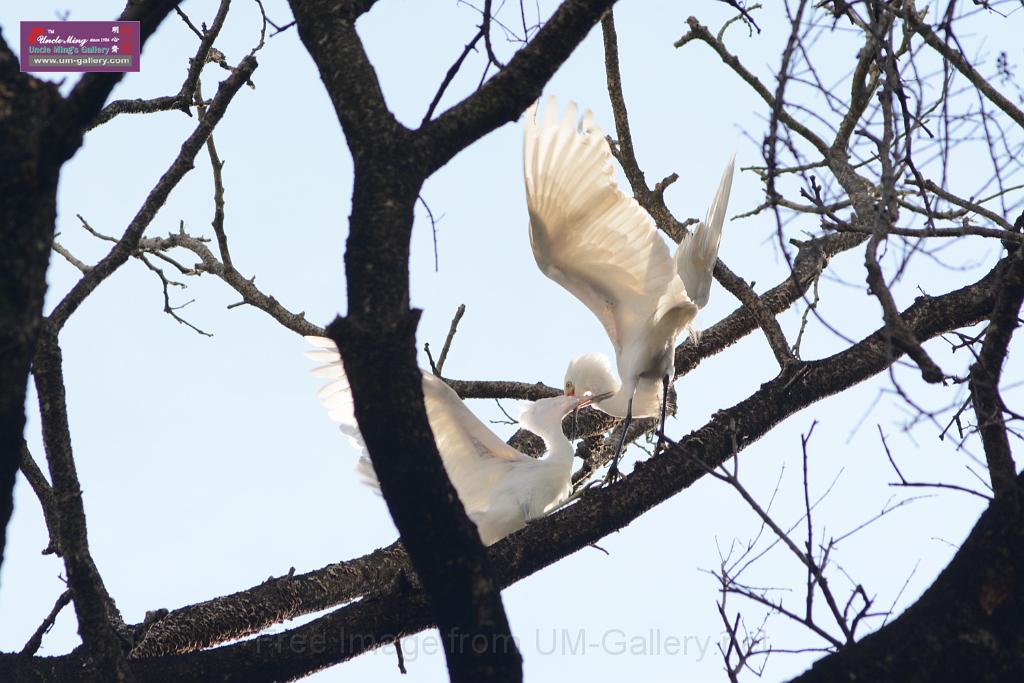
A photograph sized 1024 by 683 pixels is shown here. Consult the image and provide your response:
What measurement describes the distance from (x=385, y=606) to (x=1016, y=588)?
210 cm

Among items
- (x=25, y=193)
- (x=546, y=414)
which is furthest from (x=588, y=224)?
(x=25, y=193)

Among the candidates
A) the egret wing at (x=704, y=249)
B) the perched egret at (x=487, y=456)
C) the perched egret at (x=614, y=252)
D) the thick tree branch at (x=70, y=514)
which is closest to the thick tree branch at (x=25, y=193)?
the thick tree branch at (x=70, y=514)

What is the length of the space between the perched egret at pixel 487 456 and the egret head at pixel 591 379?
391 millimetres

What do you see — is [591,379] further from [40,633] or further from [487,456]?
[40,633]

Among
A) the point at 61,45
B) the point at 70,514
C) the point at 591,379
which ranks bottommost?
the point at 70,514

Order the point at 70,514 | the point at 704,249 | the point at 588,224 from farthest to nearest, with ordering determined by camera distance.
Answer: the point at 588,224 → the point at 704,249 → the point at 70,514

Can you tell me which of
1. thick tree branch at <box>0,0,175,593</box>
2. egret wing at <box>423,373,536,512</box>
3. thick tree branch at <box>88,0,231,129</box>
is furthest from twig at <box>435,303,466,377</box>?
thick tree branch at <box>0,0,175,593</box>

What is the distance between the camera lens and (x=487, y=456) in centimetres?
520

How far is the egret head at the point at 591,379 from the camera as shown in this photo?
5777mm

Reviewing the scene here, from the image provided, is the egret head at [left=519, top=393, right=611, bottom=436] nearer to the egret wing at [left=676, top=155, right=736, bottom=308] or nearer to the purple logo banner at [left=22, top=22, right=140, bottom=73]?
the egret wing at [left=676, top=155, right=736, bottom=308]

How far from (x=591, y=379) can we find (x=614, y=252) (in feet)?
2.92

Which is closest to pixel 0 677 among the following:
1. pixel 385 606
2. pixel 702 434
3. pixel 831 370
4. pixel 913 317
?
pixel 385 606

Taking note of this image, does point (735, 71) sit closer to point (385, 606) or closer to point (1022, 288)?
point (1022, 288)

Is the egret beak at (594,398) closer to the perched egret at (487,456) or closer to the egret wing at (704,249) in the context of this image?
the perched egret at (487,456)
